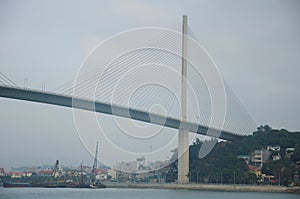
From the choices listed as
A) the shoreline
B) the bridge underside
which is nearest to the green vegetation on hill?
the shoreline

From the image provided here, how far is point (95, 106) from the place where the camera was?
1989 centimetres

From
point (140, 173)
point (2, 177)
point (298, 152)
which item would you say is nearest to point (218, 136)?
point (298, 152)

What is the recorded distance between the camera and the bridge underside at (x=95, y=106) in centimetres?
1841

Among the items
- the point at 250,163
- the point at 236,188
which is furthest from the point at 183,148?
the point at 250,163

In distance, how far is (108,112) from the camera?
66.2 feet

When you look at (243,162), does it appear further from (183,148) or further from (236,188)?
(183,148)

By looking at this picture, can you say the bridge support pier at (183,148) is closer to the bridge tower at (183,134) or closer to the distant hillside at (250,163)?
the bridge tower at (183,134)

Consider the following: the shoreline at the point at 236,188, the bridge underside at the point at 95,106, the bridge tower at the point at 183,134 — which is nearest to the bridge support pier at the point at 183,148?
the bridge tower at the point at 183,134

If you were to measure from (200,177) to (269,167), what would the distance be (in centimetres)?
361

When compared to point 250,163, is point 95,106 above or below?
above

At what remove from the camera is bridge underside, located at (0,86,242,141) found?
1841 cm

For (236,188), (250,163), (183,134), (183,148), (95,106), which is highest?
(95,106)

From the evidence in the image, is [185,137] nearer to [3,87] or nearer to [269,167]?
[269,167]

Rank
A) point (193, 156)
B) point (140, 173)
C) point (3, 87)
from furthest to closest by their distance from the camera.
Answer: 1. point (140, 173)
2. point (193, 156)
3. point (3, 87)
